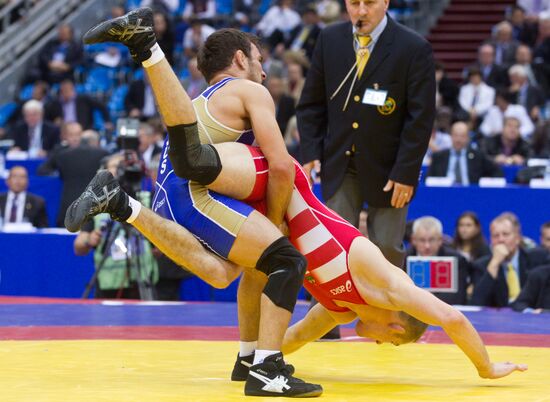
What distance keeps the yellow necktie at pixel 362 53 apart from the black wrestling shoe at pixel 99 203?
5.98 ft

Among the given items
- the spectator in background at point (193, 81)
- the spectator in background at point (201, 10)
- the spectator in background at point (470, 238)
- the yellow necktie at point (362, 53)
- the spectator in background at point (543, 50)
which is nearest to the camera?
the yellow necktie at point (362, 53)

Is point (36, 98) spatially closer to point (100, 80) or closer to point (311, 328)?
point (100, 80)

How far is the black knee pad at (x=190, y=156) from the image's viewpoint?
4664mm

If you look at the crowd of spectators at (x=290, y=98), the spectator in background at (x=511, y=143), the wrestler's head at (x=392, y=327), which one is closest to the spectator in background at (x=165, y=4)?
the crowd of spectators at (x=290, y=98)

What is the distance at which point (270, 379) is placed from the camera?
181 inches

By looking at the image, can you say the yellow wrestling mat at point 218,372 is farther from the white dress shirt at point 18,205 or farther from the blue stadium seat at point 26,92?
the blue stadium seat at point 26,92

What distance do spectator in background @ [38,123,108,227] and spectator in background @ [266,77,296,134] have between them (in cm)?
171

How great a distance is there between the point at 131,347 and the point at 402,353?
122cm

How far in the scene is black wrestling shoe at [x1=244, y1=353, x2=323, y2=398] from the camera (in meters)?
4.54

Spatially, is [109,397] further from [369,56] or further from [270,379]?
[369,56]

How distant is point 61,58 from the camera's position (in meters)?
15.9

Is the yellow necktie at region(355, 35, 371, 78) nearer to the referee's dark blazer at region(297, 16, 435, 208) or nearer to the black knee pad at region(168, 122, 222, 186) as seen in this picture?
the referee's dark blazer at region(297, 16, 435, 208)

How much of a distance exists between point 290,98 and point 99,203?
300 inches

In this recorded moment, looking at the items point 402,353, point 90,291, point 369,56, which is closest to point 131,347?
point 402,353
